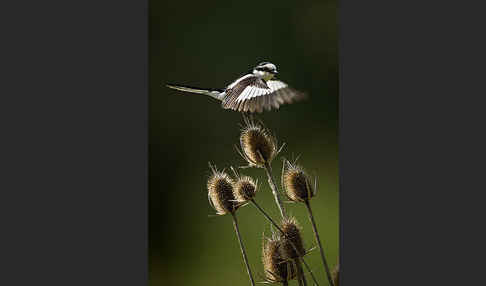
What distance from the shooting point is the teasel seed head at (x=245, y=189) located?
2.79 meters

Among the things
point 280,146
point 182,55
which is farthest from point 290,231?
point 182,55

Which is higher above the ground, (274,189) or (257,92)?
(257,92)

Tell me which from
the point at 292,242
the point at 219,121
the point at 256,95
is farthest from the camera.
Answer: the point at 219,121

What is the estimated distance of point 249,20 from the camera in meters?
2.99

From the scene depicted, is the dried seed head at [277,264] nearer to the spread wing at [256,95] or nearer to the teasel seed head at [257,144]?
the teasel seed head at [257,144]

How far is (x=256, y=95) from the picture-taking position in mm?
2855

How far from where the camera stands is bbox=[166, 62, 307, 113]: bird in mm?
2842

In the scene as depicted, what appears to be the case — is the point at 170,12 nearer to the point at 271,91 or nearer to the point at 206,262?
the point at 271,91

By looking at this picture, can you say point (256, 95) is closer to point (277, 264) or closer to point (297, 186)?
point (297, 186)

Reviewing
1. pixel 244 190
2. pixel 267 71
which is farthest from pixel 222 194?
pixel 267 71

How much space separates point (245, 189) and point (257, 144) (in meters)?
0.20

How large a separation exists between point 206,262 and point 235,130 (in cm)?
60

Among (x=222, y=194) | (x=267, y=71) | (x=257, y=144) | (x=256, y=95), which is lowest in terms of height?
(x=222, y=194)

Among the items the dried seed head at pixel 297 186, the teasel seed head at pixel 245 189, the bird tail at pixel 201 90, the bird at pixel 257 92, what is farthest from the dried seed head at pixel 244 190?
the bird tail at pixel 201 90
